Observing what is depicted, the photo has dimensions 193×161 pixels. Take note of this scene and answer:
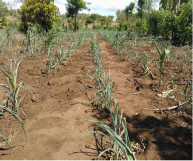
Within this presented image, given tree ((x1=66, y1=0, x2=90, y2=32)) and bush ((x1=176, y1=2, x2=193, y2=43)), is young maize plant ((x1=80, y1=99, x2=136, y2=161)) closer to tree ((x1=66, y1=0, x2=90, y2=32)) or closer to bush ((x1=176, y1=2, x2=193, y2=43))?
bush ((x1=176, y1=2, x2=193, y2=43))

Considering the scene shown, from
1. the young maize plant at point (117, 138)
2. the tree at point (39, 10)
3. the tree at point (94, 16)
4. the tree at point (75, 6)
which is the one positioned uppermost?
the tree at point (94, 16)

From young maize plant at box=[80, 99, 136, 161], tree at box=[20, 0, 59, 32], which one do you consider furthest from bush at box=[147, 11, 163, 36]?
young maize plant at box=[80, 99, 136, 161]

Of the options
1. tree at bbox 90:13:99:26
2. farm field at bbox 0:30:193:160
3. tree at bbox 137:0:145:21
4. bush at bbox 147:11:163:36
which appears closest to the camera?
farm field at bbox 0:30:193:160

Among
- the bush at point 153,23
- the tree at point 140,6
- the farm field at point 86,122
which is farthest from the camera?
the tree at point 140,6

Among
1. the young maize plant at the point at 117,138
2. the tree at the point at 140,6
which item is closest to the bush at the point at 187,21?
the young maize plant at the point at 117,138

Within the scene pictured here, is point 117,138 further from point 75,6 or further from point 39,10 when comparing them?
point 75,6

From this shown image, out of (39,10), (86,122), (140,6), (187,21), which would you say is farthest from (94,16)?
(86,122)

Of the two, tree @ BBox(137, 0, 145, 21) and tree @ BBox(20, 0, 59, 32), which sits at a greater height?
tree @ BBox(137, 0, 145, 21)

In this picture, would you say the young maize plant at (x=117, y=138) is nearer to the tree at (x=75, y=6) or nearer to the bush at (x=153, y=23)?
the bush at (x=153, y=23)

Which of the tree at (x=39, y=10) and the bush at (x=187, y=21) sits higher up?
the tree at (x=39, y=10)

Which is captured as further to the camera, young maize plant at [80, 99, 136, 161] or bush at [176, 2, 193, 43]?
bush at [176, 2, 193, 43]

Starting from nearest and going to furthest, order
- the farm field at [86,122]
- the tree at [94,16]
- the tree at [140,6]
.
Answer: the farm field at [86,122]
the tree at [140,6]
the tree at [94,16]

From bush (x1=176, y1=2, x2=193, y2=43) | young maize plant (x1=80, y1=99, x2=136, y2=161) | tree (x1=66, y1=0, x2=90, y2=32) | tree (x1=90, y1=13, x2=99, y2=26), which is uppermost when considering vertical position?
tree (x1=90, y1=13, x2=99, y2=26)

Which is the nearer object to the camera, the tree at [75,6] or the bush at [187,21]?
the bush at [187,21]
